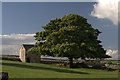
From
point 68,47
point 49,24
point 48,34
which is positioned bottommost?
point 68,47

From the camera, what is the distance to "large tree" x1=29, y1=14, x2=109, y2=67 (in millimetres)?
37309

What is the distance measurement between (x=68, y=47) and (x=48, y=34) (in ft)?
31.3

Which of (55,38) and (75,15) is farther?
(75,15)

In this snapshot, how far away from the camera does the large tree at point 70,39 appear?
3731cm

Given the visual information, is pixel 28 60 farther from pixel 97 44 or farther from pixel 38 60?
pixel 97 44

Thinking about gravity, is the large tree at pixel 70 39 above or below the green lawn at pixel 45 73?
above

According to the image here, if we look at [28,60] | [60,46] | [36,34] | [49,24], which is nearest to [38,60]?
[28,60]

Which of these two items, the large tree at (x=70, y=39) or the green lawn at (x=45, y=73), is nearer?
the green lawn at (x=45, y=73)

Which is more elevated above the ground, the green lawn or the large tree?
the large tree

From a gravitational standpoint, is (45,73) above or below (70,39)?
below

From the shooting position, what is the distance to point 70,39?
3878cm

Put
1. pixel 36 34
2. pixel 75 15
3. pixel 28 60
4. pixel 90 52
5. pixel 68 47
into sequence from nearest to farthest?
1. pixel 68 47
2. pixel 90 52
3. pixel 75 15
4. pixel 36 34
5. pixel 28 60

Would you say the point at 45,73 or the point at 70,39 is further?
the point at 70,39

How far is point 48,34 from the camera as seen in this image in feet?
144
